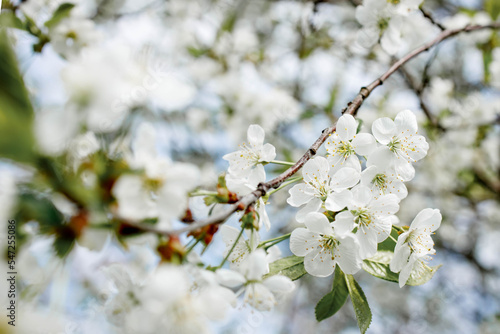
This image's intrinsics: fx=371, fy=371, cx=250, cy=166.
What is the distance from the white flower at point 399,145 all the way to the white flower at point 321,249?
0.65ft

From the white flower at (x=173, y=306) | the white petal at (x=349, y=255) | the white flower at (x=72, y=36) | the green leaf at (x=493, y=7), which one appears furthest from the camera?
the green leaf at (x=493, y=7)

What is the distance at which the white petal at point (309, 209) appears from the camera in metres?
0.85

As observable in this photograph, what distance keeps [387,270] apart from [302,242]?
0.23 meters

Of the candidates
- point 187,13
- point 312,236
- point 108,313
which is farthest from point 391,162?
point 187,13

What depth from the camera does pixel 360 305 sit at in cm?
86

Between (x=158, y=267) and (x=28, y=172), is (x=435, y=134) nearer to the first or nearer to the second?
(x=158, y=267)

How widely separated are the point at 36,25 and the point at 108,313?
38.4 inches

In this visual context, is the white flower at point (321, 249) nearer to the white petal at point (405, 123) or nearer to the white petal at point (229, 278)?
the white petal at point (229, 278)

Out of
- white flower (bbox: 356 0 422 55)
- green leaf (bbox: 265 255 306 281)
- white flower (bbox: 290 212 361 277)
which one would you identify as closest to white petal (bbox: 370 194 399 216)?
white flower (bbox: 290 212 361 277)

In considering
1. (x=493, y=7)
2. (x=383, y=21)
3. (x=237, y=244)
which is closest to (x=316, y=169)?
(x=237, y=244)

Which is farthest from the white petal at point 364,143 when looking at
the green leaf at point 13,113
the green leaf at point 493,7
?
the green leaf at point 493,7

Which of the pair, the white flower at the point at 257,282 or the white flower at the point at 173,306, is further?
the white flower at the point at 257,282

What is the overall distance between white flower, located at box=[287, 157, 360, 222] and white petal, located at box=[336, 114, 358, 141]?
70mm

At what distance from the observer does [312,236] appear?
33.3 inches
